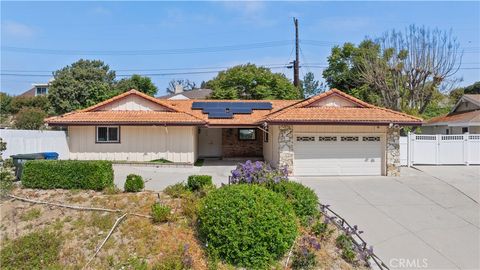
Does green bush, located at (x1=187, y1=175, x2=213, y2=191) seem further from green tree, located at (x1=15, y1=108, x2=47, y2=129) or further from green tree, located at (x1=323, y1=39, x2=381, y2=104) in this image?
green tree, located at (x1=15, y1=108, x2=47, y2=129)

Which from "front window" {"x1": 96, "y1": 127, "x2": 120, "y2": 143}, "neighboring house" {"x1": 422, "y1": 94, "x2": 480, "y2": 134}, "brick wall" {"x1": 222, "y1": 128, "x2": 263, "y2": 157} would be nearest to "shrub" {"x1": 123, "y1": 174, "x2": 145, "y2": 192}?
"front window" {"x1": 96, "y1": 127, "x2": 120, "y2": 143}

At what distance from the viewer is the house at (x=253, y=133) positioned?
49.0 feet

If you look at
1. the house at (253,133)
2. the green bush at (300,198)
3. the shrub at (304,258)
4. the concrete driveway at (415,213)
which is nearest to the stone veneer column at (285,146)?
the house at (253,133)

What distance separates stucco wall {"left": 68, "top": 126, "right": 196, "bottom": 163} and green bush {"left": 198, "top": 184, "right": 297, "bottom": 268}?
1109 cm

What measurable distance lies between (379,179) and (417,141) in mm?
4691

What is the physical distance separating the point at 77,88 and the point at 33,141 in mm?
18138

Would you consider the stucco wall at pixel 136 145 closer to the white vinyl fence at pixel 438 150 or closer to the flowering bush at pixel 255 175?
the flowering bush at pixel 255 175

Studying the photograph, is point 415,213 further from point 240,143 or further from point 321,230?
point 240,143

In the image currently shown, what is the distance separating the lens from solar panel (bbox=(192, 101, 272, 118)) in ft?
65.7

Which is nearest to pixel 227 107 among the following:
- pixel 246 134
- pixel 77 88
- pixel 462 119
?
pixel 246 134

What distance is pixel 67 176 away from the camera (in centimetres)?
1007

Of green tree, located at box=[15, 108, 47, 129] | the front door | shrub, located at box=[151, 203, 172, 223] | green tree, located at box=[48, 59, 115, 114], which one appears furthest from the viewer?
green tree, located at box=[48, 59, 115, 114]

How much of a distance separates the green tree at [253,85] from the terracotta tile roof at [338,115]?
1672 centimetres

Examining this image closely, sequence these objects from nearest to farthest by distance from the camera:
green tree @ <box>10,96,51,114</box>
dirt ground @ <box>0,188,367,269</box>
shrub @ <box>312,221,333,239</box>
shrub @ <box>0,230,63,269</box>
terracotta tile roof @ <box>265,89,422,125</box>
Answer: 1. dirt ground @ <box>0,188,367,269</box>
2. shrub @ <box>0,230,63,269</box>
3. shrub @ <box>312,221,333,239</box>
4. terracotta tile roof @ <box>265,89,422,125</box>
5. green tree @ <box>10,96,51,114</box>
